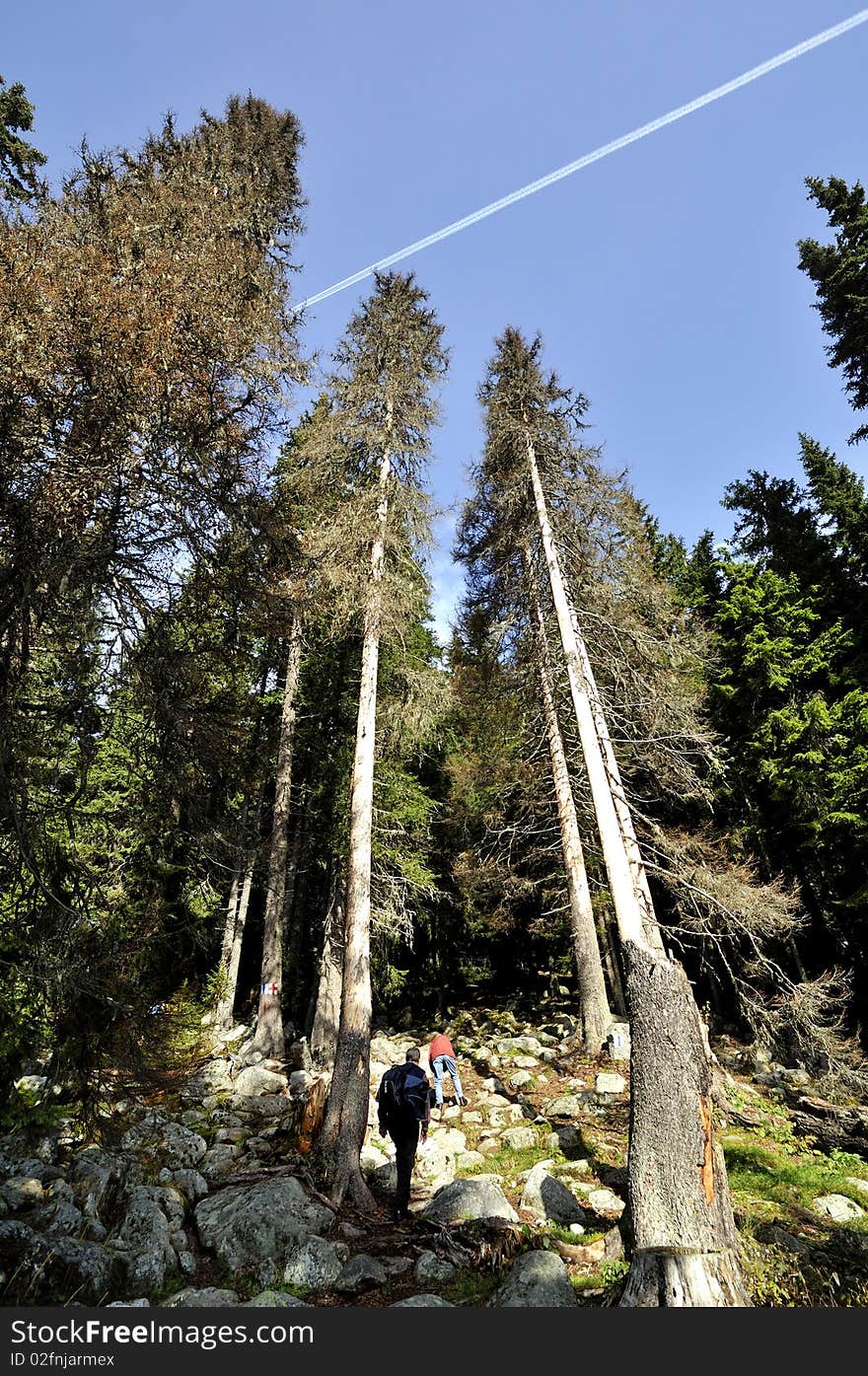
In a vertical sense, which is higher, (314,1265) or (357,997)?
(357,997)

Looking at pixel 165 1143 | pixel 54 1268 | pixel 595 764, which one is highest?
pixel 595 764

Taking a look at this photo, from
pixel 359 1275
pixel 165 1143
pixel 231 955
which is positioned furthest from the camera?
pixel 231 955

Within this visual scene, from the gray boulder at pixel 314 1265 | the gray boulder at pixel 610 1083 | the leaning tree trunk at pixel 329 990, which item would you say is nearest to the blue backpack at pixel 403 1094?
the gray boulder at pixel 314 1265

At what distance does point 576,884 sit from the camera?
12.2m

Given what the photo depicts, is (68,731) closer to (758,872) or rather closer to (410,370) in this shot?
(410,370)

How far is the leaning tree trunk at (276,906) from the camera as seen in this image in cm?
1319

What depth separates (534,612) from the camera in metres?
12.2

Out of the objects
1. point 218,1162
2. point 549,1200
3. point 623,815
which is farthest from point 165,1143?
point 623,815

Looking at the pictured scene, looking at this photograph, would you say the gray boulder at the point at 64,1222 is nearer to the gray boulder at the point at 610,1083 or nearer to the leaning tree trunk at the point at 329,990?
the leaning tree trunk at the point at 329,990

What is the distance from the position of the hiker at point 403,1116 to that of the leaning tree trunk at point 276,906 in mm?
4718

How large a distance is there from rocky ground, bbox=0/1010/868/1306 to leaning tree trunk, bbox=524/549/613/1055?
1369 millimetres

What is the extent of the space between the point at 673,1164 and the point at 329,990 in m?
9.36

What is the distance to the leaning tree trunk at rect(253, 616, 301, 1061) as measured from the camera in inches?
519

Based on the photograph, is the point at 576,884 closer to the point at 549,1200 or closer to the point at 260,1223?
the point at 549,1200
